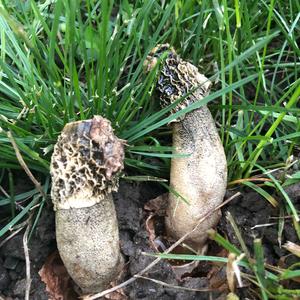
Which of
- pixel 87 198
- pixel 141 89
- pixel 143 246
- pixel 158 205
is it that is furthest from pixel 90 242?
pixel 141 89

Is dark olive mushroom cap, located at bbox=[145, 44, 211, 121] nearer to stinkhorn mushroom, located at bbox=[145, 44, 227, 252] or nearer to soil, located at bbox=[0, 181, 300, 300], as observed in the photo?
stinkhorn mushroom, located at bbox=[145, 44, 227, 252]

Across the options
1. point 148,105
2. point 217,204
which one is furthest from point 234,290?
point 148,105

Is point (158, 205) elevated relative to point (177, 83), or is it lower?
lower

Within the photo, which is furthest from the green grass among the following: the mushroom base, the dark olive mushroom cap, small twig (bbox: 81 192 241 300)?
the mushroom base

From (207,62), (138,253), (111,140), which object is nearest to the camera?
(111,140)

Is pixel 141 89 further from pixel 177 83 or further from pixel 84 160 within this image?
pixel 84 160

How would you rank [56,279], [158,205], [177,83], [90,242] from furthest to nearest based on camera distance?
1. [158,205]
2. [56,279]
3. [177,83]
4. [90,242]

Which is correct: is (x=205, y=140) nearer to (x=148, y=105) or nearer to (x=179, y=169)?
(x=179, y=169)
